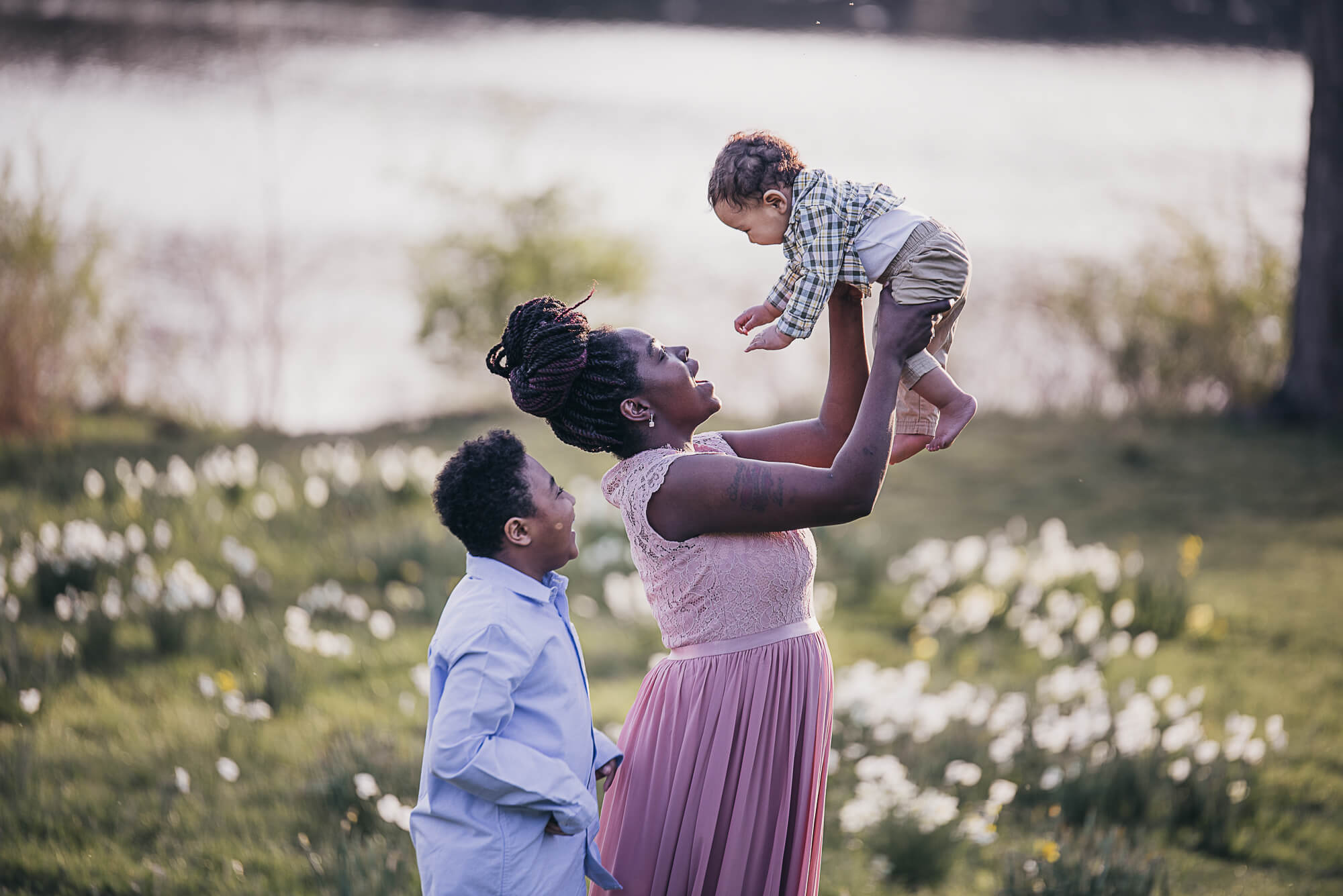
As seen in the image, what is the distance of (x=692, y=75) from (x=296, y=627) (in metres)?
12.7

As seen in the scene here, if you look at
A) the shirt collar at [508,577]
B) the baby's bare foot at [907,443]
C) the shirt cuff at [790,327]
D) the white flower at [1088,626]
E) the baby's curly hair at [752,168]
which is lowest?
the white flower at [1088,626]

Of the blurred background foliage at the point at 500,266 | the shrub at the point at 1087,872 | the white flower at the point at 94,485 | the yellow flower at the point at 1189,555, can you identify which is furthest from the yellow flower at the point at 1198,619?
the blurred background foliage at the point at 500,266

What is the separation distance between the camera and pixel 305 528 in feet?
21.6

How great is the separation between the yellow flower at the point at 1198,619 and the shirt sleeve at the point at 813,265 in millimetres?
4038

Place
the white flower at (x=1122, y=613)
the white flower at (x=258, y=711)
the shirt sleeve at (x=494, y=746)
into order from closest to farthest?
the shirt sleeve at (x=494, y=746) < the white flower at (x=258, y=711) < the white flower at (x=1122, y=613)

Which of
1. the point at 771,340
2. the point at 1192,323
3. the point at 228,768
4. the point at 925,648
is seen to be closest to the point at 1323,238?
the point at 1192,323

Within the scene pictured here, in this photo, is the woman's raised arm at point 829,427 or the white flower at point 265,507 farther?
the white flower at point 265,507

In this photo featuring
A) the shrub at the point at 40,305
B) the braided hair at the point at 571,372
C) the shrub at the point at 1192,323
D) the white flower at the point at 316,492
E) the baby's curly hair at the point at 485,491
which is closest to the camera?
the baby's curly hair at the point at 485,491

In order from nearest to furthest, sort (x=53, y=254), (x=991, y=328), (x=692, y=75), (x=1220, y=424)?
1. (x=53, y=254)
2. (x=1220, y=424)
3. (x=991, y=328)
4. (x=692, y=75)

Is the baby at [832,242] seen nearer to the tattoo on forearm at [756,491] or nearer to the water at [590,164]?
the tattoo on forearm at [756,491]

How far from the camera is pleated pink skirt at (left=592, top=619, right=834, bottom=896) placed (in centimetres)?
259

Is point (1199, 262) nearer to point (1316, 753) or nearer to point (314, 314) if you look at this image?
point (1316, 753)

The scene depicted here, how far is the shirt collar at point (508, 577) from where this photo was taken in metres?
2.41

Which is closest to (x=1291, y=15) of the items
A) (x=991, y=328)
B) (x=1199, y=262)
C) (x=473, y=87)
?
(x=1199, y=262)
